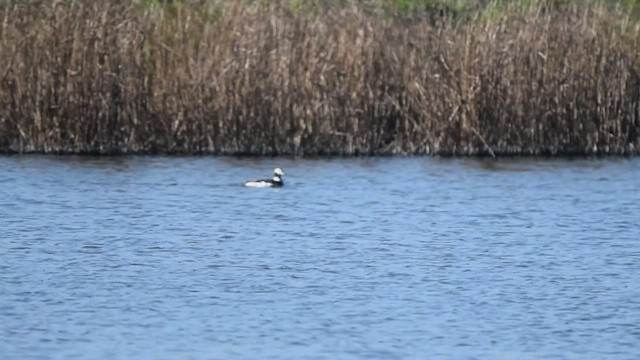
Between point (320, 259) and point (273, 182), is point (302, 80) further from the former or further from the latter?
point (320, 259)

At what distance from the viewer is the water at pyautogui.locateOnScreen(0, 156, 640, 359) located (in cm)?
902

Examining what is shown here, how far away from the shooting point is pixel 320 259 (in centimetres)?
1184

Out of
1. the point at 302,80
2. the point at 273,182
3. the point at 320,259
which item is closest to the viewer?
the point at 320,259

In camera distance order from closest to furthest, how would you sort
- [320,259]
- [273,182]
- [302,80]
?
[320,259], [273,182], [302,80]

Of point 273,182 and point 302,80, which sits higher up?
point 302,80

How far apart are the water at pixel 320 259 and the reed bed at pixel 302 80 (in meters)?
0.38

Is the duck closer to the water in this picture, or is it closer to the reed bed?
the water

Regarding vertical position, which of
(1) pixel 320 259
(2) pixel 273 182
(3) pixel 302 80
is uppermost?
(3) pixel 302 80

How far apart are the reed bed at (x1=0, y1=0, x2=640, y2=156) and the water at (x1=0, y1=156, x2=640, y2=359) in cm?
38

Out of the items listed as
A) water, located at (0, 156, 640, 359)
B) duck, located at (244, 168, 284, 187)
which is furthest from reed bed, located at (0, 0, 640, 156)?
duck, located at (244, 168, 284, 187)

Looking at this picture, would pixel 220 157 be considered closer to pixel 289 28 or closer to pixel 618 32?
pixel 289 28

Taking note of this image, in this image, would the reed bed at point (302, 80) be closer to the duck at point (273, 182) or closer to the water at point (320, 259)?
the water at point (320, 259)

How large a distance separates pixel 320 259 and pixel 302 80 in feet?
18.7

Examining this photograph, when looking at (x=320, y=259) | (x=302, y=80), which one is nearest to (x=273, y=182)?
(x=302, y=80)
